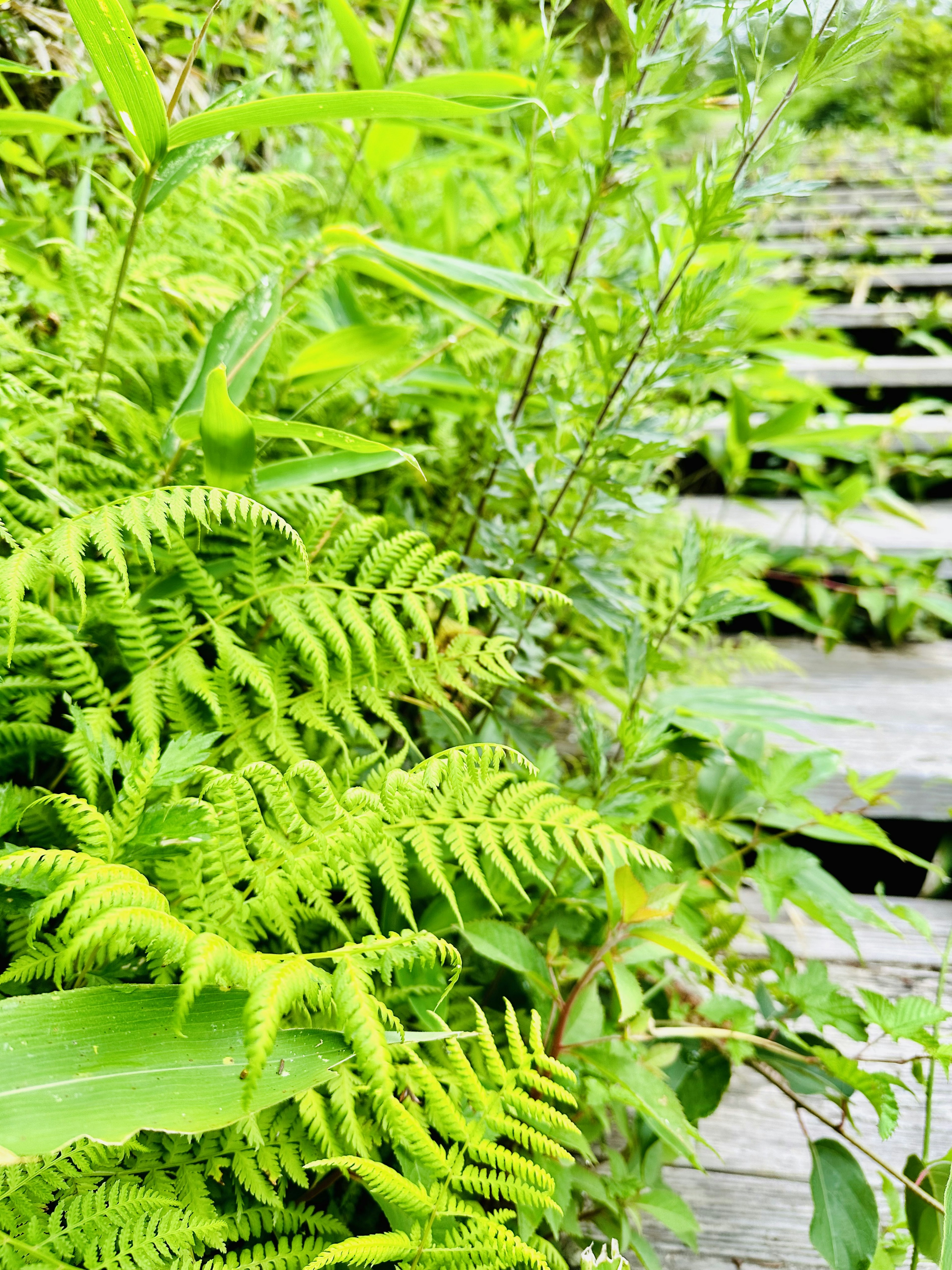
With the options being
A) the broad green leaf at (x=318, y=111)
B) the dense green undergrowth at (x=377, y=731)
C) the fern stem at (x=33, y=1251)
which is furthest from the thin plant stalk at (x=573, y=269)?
the fern stem at (x=33, y=1251)

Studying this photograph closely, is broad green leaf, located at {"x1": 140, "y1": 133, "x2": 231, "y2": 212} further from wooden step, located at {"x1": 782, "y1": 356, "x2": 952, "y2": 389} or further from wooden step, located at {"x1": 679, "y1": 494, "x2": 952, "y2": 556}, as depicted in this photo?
wooden step, located at {"x1": 782, "y1": 356, "x2": 952, "y2": 389}

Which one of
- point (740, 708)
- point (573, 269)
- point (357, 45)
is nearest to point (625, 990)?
point (740, 708)

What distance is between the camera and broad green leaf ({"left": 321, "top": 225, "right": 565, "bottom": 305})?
896mm

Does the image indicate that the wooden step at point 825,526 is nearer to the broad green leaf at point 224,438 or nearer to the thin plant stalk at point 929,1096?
the thin plant stalk at point 929,1096

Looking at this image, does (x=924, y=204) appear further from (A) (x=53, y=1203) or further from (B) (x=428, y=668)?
(A) (x=53, y=1203)

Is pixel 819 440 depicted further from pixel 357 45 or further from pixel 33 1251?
pixel 33 1251

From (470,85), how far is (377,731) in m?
0.94

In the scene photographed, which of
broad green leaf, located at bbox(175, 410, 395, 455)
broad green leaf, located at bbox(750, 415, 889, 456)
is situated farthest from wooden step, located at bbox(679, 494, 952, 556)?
broad green leaf, located at bbox(175, 410, 395, 455)

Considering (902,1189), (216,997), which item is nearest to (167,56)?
(216,997)

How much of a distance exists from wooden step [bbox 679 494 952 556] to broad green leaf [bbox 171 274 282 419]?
118 centimetres

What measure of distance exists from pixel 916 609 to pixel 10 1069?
188cm

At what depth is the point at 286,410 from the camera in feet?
4.00

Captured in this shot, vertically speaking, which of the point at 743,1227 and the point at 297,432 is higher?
the point at 297,432

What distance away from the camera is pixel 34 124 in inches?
32.3
